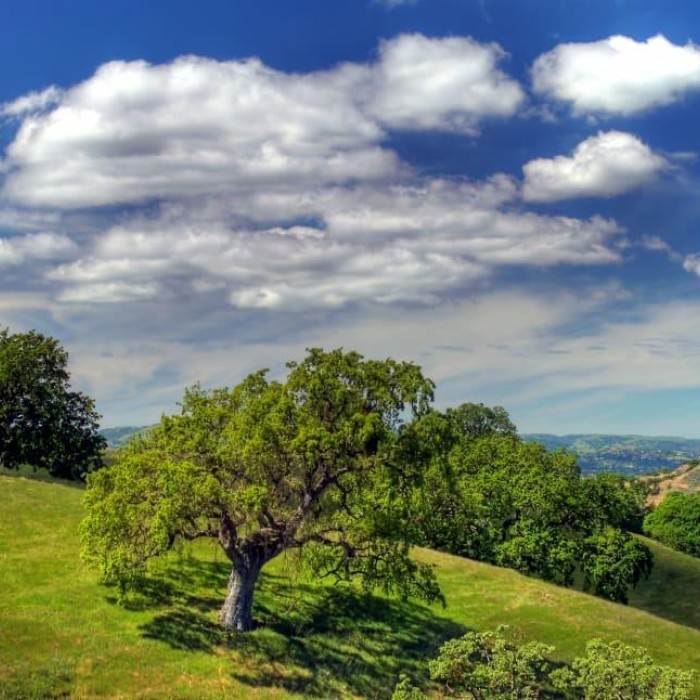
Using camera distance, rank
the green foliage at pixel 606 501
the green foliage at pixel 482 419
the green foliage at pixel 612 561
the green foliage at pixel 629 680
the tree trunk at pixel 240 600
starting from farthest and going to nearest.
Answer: the green foliage at pixel 482 419
the green foliage at pixel 606 501
the green foliage at pixel 612 561
the tree trunk at pixel 240 600
the green foliage at pixel 629 680

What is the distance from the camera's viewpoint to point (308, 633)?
45.3 m

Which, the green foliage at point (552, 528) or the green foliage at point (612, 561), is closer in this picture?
the green foliage at point (612, 561)

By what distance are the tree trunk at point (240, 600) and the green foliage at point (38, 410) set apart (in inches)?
1940

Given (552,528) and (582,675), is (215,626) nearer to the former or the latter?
(582,675)

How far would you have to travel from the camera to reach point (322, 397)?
41531 mm

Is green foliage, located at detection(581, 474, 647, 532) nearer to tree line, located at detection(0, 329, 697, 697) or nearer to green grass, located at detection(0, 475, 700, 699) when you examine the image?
green grass, located at detection(0, 475, 700, 699)

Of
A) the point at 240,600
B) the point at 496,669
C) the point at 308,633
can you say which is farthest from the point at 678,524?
the point at 496,669

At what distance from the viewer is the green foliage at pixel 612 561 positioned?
7662 centimetres

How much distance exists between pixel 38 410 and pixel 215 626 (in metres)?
A: 50.3

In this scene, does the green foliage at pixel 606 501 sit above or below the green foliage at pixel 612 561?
above

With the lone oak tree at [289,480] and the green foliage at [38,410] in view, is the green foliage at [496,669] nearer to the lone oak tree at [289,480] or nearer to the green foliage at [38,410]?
the lone oak tree at [289,480]

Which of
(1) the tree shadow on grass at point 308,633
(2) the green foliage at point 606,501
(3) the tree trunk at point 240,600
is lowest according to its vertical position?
(1) the tree shadow on grass at point 308,633

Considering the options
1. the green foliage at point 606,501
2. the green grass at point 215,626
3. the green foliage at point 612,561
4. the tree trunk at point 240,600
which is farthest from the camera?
the green foliage at point 606,501

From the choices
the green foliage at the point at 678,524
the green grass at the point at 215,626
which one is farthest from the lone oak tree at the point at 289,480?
the green foliage at the point at 678,524
